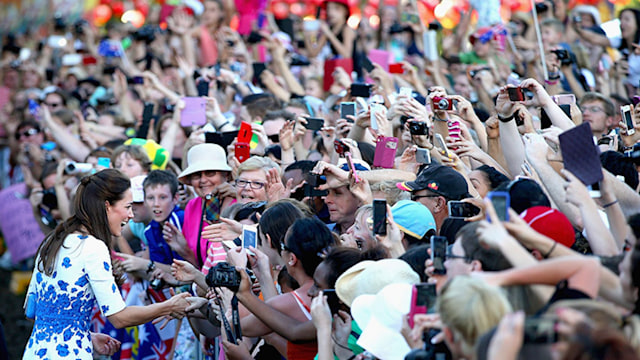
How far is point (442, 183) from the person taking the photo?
4910mm

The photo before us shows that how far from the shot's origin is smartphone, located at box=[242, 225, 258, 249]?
4695mm

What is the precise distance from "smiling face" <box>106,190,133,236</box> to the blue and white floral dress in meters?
0.24

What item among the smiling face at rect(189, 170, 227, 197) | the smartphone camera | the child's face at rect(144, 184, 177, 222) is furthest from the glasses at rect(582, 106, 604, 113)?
the child's face at rect(144, 184, 177, 222)

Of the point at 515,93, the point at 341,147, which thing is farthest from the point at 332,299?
the point at 341,147

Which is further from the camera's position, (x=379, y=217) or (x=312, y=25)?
(x=312, y=25)

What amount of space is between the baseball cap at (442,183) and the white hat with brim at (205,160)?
6.57 ft

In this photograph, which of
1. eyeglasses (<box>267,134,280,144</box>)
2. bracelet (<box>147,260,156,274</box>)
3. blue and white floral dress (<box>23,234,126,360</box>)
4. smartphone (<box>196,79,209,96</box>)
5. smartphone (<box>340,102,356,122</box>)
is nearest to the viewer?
blue and white floral dress (<box>23,234,126,360</box>)

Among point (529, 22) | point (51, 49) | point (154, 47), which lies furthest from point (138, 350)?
point (51, 49)

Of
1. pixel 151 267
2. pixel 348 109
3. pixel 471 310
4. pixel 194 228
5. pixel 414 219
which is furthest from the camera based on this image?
pixel 348 109

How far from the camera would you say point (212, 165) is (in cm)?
658

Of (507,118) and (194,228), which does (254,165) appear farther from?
→ (507,118)

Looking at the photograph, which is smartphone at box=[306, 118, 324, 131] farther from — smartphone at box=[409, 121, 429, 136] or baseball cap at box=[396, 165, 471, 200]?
baseball cap at box=[396, 165, 471, 200]

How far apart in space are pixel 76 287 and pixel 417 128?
2.37m

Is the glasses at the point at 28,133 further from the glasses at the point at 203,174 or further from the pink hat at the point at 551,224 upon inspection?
the pink hat at the point at 551,224
